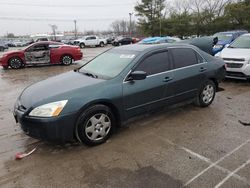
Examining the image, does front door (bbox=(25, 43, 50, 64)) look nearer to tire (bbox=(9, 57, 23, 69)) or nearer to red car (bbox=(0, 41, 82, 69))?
red car (bbox=(0, 41, 82, 69))

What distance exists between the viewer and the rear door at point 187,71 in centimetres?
529

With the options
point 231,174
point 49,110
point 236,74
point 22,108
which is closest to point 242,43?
point 236,74

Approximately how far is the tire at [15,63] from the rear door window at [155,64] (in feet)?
37.2

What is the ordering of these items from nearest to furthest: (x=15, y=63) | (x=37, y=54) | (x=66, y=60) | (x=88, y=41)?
(x=15, y=63)
(x=37, y=54)
(x=66, y=60)
(x=88, y=41)

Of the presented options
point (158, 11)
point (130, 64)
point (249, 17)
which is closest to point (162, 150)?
point (130, 64)

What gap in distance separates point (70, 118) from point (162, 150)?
4.92 ft

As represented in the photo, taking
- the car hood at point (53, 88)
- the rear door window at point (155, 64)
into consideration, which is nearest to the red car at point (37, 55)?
the car hood at point (53, 88)

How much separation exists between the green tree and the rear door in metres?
38.8

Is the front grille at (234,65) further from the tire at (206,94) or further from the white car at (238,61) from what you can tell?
the tire at (206,94)

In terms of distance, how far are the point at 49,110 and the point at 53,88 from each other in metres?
0.66

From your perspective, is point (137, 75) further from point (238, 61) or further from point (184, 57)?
point (238, 61)

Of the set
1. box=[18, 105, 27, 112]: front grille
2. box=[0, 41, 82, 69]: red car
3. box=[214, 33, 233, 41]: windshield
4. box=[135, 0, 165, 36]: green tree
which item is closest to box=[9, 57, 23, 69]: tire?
box=[0, 41, 82, 69]: red car

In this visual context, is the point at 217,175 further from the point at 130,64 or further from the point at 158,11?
the point at 158,11

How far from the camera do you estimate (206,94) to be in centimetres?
602
